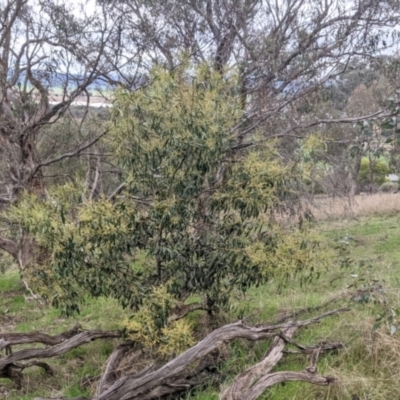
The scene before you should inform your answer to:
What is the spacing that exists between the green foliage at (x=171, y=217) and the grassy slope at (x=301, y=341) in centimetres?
59

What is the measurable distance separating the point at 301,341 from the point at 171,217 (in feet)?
5.30

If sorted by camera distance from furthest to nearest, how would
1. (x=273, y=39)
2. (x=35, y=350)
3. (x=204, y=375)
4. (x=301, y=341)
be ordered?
(x=273, y=39) → (x=301, y=341) → (x=35, y=350) → (x=204, y=375)

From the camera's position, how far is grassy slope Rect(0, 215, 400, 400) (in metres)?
3.31

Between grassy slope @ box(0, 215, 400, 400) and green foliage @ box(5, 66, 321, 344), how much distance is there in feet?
1.93

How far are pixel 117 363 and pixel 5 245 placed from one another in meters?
4.50

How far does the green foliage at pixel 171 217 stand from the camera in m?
3.84

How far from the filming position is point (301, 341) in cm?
433

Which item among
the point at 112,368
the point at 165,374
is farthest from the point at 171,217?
the point at 112,368

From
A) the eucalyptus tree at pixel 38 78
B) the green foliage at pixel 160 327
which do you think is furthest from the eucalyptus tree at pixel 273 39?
the green foliage at pixel 160 327

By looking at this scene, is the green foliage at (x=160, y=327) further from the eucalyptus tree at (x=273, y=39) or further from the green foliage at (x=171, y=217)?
the eucalyptus tree at (x=273, y=39)

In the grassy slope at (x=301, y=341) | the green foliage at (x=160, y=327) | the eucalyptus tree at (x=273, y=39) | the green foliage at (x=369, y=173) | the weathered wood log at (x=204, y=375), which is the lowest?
the grassy slope at (x=301, y=341)

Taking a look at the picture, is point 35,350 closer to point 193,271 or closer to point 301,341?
point 193,271

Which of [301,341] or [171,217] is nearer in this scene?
[171,217]

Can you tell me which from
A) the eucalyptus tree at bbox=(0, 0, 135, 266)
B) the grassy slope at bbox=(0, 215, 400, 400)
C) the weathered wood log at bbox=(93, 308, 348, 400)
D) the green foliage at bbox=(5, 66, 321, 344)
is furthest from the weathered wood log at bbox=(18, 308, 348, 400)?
the eucalyptus tree at bbox=(0, 0, 135, 266)
